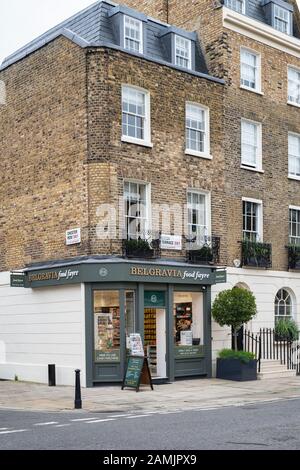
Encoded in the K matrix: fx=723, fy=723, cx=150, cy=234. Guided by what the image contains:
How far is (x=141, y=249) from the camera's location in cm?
2141

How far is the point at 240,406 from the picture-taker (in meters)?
16.3

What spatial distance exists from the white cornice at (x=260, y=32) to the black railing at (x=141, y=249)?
8657mm

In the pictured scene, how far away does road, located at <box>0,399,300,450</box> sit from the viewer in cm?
1039

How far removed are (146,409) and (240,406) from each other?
83.7 inches

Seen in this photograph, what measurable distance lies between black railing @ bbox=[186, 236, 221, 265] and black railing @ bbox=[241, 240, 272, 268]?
1.31 meters

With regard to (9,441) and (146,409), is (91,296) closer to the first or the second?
(146,409)

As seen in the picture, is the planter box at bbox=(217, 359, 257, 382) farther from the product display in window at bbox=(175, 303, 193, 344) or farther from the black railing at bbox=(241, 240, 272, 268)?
the black railing at bbox=(241, 240, 272, 268)

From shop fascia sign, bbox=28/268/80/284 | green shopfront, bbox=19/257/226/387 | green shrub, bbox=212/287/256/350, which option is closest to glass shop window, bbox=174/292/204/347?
green shopfront, bbox=19/257/226/387

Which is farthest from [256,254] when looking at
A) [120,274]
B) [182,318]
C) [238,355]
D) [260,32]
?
[260,32]

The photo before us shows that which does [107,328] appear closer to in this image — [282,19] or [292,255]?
[292,255]

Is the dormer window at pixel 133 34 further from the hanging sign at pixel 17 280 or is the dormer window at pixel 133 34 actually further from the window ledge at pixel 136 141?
the hanging sign at pixel 17 280

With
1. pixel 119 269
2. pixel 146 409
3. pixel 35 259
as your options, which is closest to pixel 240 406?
pixel 146 409

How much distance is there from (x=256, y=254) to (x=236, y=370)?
4.52m

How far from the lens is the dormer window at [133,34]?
75.6 ft
